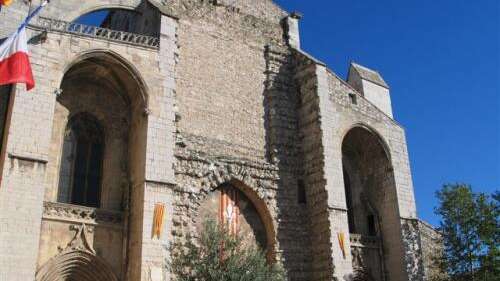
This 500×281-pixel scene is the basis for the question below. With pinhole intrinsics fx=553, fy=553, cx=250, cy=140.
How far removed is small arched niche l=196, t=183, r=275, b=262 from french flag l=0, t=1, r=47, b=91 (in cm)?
591

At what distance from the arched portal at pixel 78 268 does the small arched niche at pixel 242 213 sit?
3.14 m

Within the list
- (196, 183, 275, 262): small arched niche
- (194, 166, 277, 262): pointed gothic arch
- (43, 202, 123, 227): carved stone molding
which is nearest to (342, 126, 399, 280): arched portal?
(194, 166, 277, 262): pointed gothic arch

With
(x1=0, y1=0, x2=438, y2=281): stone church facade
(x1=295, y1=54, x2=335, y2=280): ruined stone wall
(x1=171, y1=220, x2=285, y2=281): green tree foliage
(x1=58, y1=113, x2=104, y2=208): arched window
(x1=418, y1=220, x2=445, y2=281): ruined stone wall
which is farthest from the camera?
(x1=418, y1=220, x2=445, y2=281): ruined stone wall

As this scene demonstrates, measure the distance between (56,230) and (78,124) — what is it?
314 cm

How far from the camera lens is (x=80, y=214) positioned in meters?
13.3

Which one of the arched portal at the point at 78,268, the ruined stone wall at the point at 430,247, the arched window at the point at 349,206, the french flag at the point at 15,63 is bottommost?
the arched portal at the point at 78,268

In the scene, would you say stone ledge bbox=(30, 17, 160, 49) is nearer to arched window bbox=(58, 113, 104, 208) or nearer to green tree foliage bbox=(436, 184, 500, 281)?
arched window bbox=(58, 113, 104, 208)

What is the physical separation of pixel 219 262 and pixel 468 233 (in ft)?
25.7

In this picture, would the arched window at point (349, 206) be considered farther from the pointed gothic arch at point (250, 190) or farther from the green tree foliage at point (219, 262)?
the green tree foliage at point (219, 262)

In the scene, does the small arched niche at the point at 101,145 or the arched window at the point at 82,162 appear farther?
the arched window at the point at 82,162

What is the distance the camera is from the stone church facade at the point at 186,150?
1271 cm

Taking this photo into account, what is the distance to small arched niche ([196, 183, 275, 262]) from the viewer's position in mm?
15383

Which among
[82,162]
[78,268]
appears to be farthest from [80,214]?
[82,162]

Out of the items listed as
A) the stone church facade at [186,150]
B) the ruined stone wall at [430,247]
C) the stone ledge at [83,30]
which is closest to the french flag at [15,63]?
the stone church facade at [186,150]
